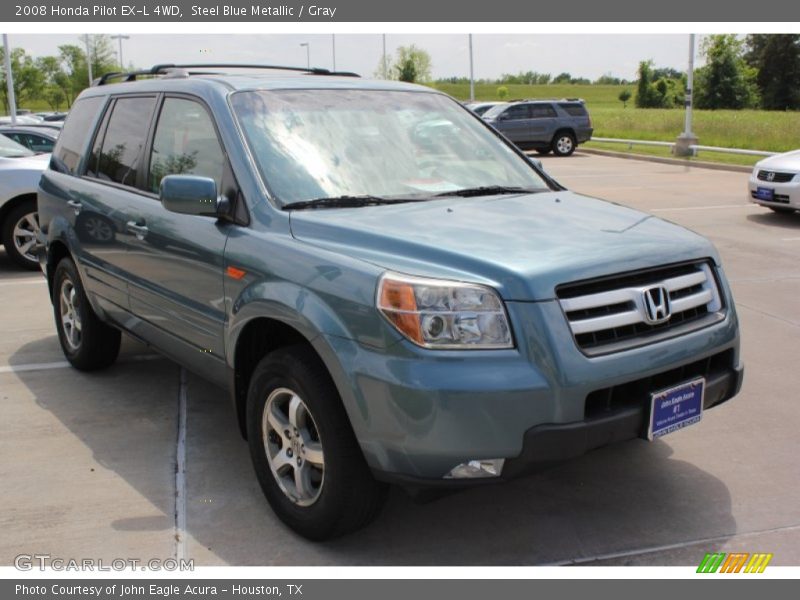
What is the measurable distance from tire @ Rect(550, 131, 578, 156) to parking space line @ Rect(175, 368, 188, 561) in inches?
946

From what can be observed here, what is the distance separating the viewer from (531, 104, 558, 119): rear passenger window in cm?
2753

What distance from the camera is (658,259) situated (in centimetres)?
345

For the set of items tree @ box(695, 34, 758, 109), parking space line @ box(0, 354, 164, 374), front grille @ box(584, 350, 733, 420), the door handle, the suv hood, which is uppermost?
tree @ box(695, 34, 758, 109)

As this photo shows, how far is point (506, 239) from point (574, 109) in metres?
25.8

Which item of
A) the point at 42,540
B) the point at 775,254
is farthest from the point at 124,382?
the point at 775,254

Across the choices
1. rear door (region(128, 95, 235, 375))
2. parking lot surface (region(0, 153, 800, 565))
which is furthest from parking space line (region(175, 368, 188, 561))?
rear door (region(128, 95, 235, 375))

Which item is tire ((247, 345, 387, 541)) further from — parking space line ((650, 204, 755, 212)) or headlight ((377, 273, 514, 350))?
parking space line ((650, 204, 755, 212))

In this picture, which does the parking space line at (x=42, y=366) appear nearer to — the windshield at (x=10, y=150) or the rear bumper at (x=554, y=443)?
the rear bumper at (x=554, y=443)

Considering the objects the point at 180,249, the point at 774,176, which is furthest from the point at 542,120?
the point at 180,249

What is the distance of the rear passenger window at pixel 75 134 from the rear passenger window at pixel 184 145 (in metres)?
1.11

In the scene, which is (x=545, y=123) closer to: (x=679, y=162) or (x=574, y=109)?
(x=574, y=109)

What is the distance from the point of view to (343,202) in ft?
12.6
